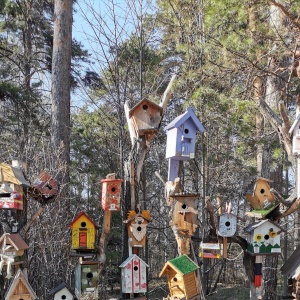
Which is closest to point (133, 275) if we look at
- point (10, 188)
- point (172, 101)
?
point (10, 188)

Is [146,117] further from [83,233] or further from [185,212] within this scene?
[83,233]

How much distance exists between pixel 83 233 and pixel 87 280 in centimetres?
57

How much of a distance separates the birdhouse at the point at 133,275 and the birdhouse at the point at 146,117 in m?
1.62

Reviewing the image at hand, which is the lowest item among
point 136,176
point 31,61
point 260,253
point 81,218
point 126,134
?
point 260,253

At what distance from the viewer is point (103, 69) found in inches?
381

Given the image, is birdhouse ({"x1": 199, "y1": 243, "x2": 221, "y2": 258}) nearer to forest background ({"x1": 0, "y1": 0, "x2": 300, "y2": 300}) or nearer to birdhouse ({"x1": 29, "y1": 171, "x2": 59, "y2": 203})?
forest background ({"x1": 0, "y1": 0, "x2": 300, "y2": 300})

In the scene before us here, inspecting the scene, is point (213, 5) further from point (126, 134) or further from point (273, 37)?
point (126, 134)

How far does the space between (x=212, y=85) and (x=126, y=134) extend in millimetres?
2769

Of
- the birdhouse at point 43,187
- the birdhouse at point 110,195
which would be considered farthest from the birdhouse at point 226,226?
the birdhouse at point 43,187

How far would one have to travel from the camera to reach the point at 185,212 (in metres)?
5.04

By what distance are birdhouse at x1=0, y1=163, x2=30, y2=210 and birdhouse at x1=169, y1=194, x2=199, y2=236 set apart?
1806 mm

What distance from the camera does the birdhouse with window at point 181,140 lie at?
16.9 feet

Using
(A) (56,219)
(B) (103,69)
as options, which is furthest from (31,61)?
A: (A) (56,219)

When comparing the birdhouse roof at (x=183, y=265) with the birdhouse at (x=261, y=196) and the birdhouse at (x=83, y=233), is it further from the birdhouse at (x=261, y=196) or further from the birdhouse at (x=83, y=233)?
the birdhouse at (x=261, y=196)
